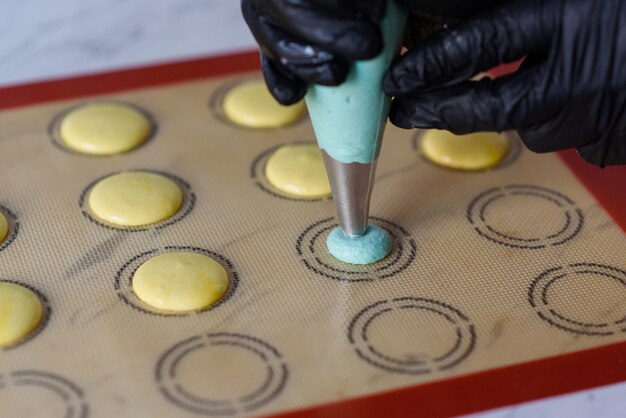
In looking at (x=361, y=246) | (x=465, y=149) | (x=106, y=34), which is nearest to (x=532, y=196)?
(x=465, y=149)

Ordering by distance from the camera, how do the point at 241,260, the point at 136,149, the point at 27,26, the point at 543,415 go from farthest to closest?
the point at 27,26, the point at 136,149, the point at 241,260, the point at 543,415

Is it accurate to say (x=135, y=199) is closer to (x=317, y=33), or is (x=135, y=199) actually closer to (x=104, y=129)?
(x=104, y=129)

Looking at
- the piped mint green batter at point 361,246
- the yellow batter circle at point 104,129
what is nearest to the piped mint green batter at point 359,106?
the piped mint green batter at point 361,246

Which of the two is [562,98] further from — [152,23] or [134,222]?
[152,23]

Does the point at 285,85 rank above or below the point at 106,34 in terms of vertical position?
above

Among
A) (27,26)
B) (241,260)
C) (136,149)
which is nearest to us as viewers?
(241,260)

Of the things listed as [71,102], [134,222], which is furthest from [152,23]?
[134,222]
